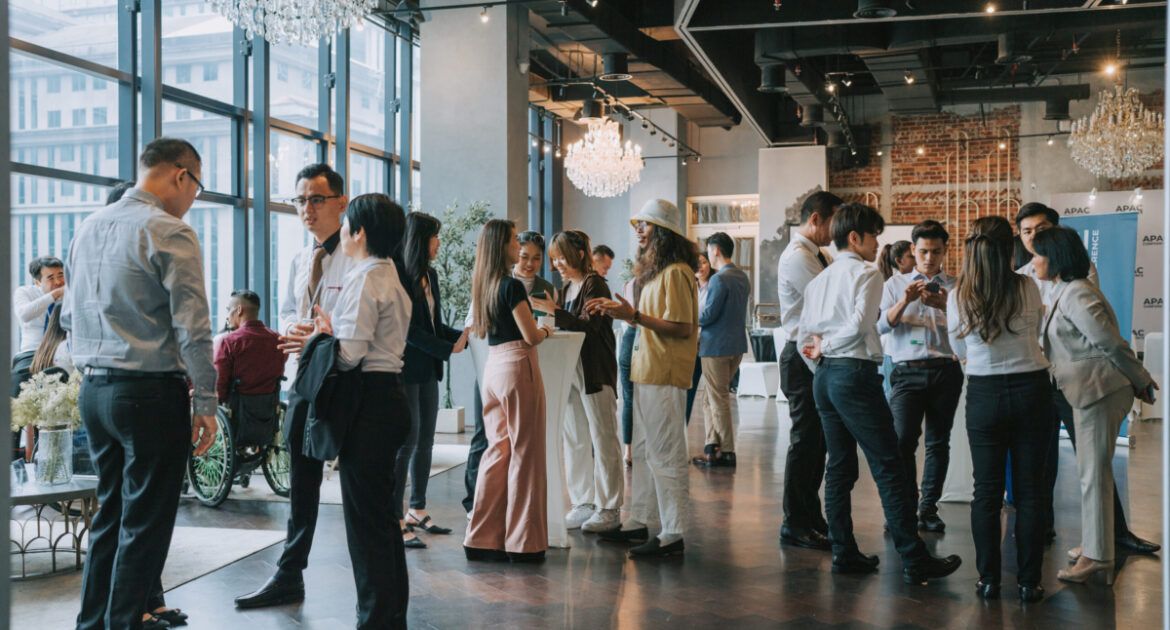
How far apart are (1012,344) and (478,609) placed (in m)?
2.43

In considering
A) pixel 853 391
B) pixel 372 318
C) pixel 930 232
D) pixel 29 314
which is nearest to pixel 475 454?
pixel 853 391

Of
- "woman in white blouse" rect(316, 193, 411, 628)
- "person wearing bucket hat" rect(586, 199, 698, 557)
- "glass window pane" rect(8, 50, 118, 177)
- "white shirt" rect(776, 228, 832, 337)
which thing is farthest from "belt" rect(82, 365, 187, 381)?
"glass window pane" rect(8, 50, 118, 177)

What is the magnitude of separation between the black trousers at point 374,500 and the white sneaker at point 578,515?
223 centimetres

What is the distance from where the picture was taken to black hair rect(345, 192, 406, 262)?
341 centimetres

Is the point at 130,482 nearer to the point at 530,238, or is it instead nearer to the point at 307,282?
the point at 307,282

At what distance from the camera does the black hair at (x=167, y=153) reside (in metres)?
3.33

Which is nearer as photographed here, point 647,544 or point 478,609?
point 478,609

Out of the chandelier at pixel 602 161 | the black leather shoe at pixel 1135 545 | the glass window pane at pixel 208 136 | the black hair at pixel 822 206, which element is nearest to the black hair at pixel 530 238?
the black hair at pixel 822 206

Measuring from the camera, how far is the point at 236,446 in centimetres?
608

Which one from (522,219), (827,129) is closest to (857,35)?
(522,219)

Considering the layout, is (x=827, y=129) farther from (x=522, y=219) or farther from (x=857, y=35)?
(x=522, y=219)

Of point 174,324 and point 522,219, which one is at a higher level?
point 522,219

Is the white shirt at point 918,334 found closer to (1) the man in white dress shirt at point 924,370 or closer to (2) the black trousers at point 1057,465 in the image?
(1) the man in white dress shirt at point 924,370

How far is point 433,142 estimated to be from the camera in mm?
10586
